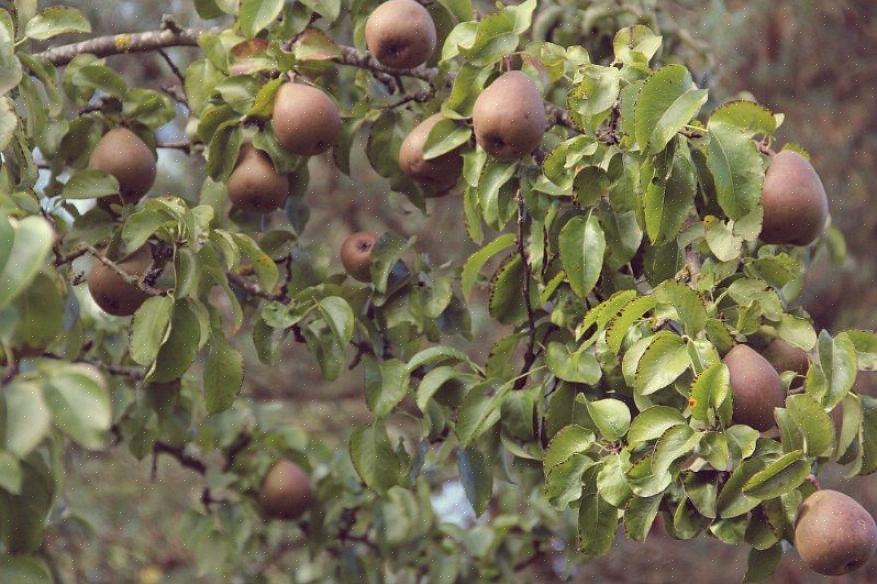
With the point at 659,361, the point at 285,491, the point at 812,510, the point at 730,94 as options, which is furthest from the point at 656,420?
the point at 730,94

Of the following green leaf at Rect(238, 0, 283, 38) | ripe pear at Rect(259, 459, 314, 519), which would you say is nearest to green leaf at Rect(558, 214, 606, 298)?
green leaf at Rect(238, 0, 283, 38)

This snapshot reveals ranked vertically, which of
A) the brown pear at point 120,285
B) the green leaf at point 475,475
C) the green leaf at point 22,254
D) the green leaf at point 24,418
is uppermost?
the green leaf at point 22,254

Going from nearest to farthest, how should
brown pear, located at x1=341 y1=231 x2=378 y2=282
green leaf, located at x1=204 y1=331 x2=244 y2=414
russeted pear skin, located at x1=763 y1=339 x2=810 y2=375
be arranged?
1. russeted pear skin, located at x1=763 y1=339 x2=810 y2=375
2. green leaf, located at x1=204 y1=331 x2=244 y2=414
3. brown pear, located at x1=341 y1=231 x2=378 y2=282

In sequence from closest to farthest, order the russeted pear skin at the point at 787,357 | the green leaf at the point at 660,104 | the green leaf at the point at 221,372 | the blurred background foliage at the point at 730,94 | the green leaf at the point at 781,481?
the green leaf at the point at 781,481
the green leaf at the point at 660,104
the russeted pear skin at the point at 787,357
the green leaf at the point at 221,372
the blurred background foliage at the point at 730,94

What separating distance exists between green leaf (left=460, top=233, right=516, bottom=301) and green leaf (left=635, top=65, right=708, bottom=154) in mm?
387

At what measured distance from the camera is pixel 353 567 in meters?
2.63

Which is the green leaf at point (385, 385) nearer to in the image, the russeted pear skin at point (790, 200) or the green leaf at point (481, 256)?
the green leaf at point (481, 256)

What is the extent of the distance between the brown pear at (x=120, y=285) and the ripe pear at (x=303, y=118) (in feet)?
0.89

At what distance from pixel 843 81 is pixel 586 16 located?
1629 millimetres

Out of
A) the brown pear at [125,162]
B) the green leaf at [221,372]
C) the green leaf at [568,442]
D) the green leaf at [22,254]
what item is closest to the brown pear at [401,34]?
the brown pear at [125,162]

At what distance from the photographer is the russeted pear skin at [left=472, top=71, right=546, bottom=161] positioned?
1709 millimetres

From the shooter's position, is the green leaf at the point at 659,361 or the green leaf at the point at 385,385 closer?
the green leaf at the point at 659,361

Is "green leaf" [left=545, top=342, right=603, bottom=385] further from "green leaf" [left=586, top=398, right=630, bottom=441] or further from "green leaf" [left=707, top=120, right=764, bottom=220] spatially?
"green leaf" [left=707, top=120, right=764, bottom=220]

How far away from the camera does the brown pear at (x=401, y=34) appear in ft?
6.36
